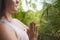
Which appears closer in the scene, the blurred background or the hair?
the hair

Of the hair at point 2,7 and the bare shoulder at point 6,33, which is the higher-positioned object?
the hair at point 2,7

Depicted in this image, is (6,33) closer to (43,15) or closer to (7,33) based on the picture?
(7,33)

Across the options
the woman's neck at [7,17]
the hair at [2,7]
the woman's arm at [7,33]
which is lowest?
the woman's arm at [7,33]

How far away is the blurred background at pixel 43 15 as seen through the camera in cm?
94

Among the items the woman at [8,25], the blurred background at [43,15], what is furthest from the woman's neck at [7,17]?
the blurred background at [43,15]

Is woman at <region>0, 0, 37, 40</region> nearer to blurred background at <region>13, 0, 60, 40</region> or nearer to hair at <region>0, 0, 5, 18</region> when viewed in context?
hair at <region>0, 0, 5, 18</region>

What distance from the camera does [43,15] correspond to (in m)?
0.95

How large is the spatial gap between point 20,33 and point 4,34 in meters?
0.08

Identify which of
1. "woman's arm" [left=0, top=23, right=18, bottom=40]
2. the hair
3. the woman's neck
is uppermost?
the hair

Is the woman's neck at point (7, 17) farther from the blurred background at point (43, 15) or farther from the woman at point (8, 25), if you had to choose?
the blurred background at point (43, 15)

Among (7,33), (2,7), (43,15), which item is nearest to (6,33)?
(7,33)

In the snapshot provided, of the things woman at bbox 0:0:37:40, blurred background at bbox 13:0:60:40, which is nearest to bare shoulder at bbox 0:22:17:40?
woman at bbox 0:0:37:40

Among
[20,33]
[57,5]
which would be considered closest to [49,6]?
[57,5]

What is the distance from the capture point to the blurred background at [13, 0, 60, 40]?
94 cm
